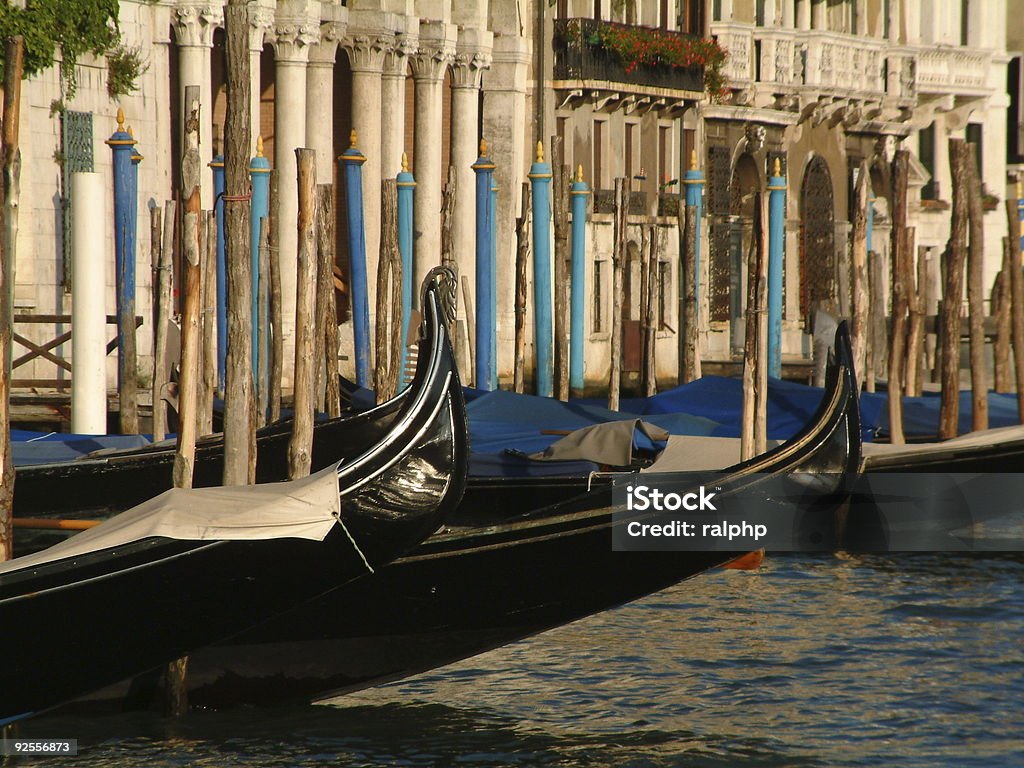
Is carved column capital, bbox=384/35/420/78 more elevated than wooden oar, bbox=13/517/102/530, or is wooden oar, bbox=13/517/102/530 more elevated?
carved column capital, bbox=384/35/420/78

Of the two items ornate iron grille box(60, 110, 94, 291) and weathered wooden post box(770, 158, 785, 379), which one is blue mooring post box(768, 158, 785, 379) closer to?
weathered wooden post box(770, 158, 785, 379)

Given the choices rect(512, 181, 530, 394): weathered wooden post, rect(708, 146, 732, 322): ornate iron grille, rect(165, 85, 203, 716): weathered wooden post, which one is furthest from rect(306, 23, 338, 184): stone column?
rect(165, 85, 203, 716): weathered wooden post

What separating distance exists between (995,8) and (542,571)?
85.3 ft

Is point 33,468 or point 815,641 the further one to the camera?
point 815,641

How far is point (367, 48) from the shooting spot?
20281mm

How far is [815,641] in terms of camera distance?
11867mm

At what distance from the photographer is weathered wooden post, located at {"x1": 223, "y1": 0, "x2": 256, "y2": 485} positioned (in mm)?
9031

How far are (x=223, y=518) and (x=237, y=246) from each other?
158 cm

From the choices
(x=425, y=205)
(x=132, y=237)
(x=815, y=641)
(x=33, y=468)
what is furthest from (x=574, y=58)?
(x=33, y=468)

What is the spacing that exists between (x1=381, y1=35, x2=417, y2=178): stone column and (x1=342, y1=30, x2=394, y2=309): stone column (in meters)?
0.16

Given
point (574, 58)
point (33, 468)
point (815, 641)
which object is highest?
point (574, 58)

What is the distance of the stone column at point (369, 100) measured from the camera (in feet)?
66.5

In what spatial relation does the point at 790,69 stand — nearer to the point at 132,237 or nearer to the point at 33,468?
the point at 132,237

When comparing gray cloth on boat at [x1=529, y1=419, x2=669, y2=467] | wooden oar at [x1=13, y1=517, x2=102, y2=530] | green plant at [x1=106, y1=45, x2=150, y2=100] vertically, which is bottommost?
wooden oar at [x1=13, y1=517, x2=102, y2=530]
